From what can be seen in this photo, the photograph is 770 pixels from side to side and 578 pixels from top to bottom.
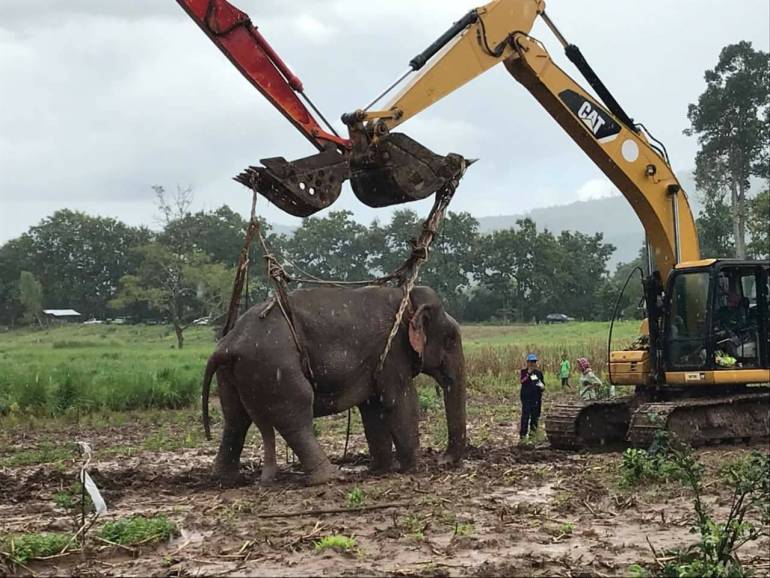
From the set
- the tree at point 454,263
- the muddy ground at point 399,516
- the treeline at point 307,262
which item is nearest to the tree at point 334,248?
the treeline at point 307,262

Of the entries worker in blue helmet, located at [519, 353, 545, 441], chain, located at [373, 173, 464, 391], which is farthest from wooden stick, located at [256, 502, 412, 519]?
worker in blue helmet, located at [519, 353, 545, 441]

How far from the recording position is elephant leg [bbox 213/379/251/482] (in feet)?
35.8

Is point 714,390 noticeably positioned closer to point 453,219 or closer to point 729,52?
point 729,52

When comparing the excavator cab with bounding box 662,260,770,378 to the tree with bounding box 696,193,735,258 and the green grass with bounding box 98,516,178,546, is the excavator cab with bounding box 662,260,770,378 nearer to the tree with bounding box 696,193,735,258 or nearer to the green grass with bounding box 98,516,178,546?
the green grass with bounding box 98,516,178,546

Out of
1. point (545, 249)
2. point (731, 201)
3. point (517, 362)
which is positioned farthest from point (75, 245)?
point (517, 362)

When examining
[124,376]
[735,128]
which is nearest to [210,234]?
[735,128]

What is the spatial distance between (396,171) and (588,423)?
514 centimetres

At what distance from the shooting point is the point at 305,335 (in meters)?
10.7

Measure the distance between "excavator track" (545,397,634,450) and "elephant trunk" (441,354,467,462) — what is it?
2.07 meters

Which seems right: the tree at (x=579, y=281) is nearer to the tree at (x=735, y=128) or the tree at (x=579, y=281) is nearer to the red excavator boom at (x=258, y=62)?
the tree at (x=735, y=128)

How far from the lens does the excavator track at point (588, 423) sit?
44.6 ft

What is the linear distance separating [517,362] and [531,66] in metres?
18.1

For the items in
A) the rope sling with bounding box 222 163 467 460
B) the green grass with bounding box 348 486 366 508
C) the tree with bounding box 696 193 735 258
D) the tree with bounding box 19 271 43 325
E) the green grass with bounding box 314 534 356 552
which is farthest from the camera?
the tree with bounding box 19 271 43 325

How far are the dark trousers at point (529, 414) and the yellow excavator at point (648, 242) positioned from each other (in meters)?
1.05
